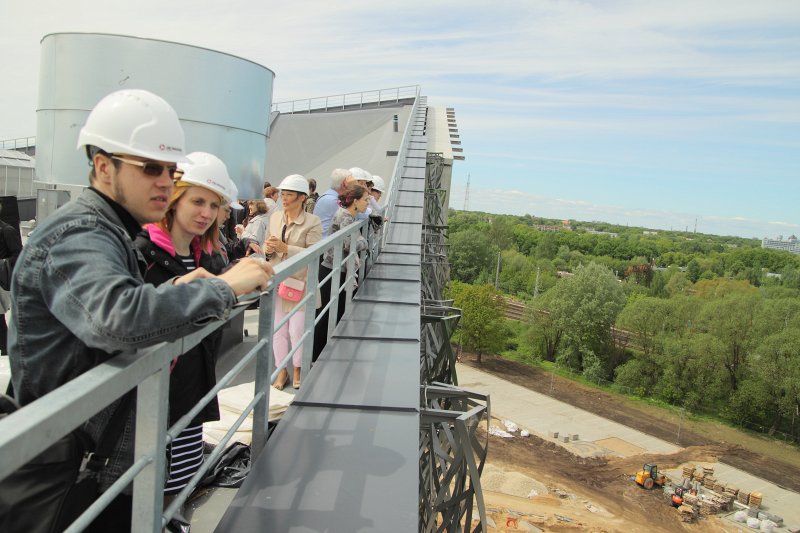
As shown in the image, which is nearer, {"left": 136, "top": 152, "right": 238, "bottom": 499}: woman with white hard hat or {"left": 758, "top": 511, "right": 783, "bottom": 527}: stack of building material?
{"left": 136, "top": 152, "right": 238, "bottom": 499}: woman with white hard hat

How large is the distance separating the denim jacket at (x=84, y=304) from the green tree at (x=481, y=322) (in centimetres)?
5945

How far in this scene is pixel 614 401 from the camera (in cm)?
5316

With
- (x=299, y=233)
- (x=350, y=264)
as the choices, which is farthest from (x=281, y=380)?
(x=299, y=233)

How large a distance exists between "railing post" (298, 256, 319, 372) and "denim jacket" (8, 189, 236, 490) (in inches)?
76.8

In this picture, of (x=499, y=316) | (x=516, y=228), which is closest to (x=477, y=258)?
(x=499, y=316)

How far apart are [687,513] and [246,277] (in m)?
36.0

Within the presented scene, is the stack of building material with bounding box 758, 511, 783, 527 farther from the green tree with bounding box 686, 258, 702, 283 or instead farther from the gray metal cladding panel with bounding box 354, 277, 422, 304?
the green tree with bounding box 686, 258, 702, 283

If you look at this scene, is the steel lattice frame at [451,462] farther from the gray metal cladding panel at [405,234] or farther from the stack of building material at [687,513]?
the stack of building material at [687,513]

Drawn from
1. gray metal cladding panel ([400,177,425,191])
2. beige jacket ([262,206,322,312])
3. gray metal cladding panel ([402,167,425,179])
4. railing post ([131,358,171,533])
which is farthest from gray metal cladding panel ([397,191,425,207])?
railing post ([131,358,171,533])

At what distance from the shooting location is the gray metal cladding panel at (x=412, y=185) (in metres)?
13.9

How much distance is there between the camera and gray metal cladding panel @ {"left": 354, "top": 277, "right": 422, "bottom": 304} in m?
6.28

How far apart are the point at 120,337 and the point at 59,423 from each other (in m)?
0.32

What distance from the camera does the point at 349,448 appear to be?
3025mm

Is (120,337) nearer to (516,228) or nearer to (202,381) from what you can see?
(202,381)
